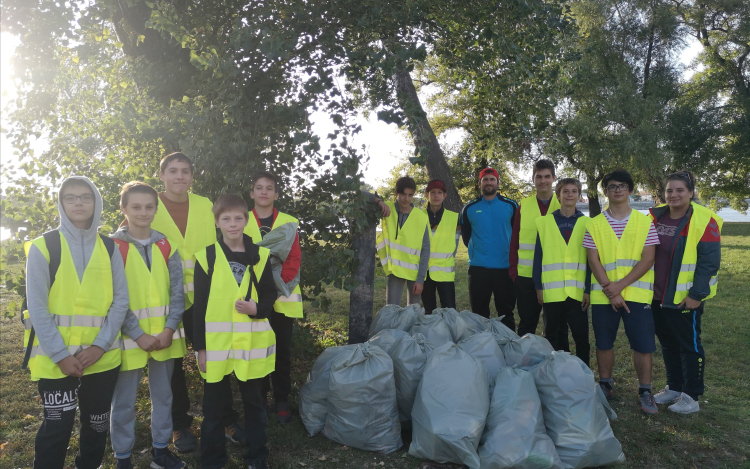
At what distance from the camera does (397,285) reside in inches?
203

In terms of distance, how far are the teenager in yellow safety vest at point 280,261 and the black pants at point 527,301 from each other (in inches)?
88.6

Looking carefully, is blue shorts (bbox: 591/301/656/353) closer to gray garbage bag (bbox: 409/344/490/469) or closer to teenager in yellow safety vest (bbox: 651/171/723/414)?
teenager in yellow safety vest (bbox: 651/171/723/414)

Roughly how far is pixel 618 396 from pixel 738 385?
4.46 feet

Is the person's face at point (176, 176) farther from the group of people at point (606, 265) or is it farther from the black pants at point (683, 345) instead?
the black pants at point (683, 345)

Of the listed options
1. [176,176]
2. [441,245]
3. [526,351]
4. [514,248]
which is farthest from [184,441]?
[514,248]

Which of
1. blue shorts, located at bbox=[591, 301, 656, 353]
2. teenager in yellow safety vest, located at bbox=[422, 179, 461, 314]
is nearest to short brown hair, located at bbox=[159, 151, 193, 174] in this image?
teenager in yellow safety vest, located at bbox=[422, 179, 461, 314]

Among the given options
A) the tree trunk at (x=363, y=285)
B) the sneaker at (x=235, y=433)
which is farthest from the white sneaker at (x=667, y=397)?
the sneaker at (x=235, y=433)

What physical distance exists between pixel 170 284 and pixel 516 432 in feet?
7.80

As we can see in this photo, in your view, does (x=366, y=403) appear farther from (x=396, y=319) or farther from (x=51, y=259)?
(x=51, y=259)

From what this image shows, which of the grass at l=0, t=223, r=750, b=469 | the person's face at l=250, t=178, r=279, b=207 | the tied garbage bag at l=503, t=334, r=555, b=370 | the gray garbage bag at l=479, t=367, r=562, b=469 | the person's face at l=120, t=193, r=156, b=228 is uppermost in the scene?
the person's face at l=250, t=178, r=279, b=207

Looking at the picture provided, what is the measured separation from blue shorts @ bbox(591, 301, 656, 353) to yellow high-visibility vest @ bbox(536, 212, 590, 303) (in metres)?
0.24

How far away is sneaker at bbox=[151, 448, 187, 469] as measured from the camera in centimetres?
307

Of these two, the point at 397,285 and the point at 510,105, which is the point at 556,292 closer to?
the point at 397,285

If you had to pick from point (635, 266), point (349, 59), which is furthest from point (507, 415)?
point (349, 59)
